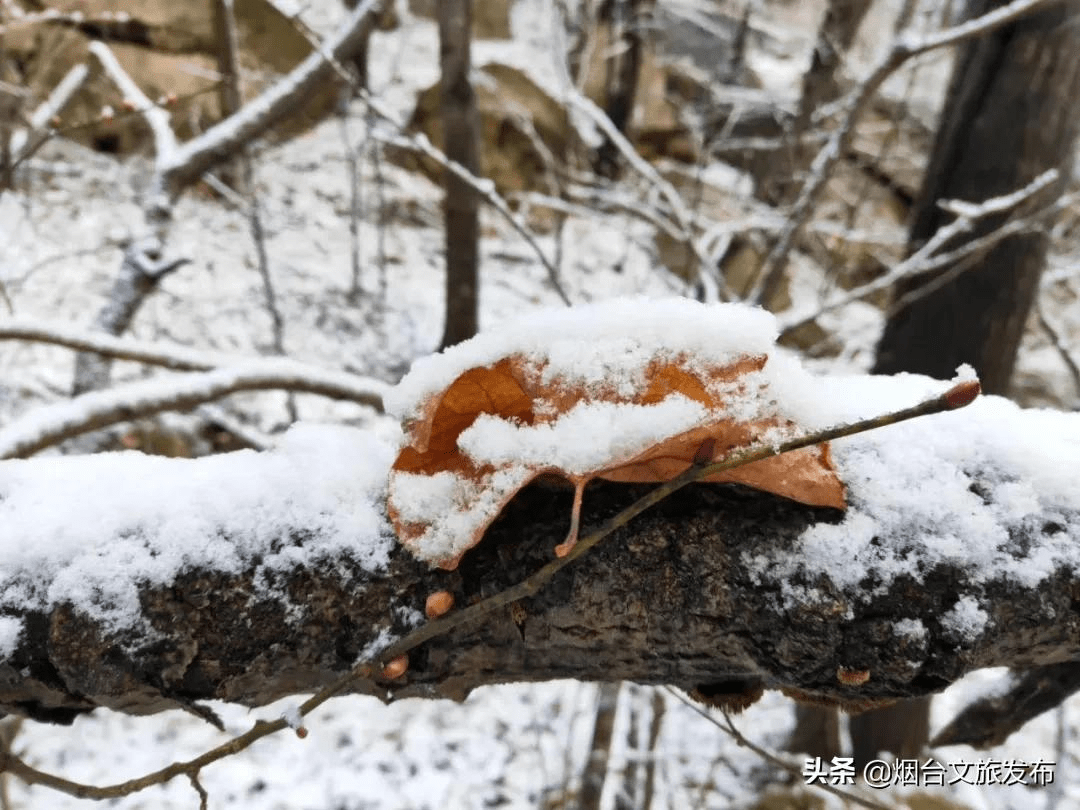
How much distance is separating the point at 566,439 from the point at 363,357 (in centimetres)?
485

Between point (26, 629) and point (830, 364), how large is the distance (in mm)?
5878

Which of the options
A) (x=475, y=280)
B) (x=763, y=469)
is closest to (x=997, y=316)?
(x=475, y=280)

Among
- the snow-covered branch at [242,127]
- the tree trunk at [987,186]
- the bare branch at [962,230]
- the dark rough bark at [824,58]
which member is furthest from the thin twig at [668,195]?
the dark rough bark at [824,58]

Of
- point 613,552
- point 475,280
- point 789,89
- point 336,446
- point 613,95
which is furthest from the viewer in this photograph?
point 789,89

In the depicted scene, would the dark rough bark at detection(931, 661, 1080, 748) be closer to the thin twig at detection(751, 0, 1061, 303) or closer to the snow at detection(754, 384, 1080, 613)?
the snow at detection(754, 384, 1080, 613)

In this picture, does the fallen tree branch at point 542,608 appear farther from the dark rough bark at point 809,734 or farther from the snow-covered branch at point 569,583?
the dark rough bark at point 809,734

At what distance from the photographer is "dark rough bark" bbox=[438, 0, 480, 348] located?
266cm

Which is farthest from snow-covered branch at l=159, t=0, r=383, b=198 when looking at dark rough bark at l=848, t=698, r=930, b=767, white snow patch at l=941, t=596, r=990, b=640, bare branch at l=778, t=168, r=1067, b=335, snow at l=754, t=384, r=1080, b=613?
dark rough bark at l=848, t=698, r=930, b=767

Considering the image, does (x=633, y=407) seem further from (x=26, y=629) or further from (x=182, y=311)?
(x=182, y=311)

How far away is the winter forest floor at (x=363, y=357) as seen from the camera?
3021 millimetres

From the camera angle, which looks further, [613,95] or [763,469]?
[613,95]

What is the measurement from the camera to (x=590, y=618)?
0.73m

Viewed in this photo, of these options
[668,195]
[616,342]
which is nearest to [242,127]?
[668,195]

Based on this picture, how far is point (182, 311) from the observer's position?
5008mm
